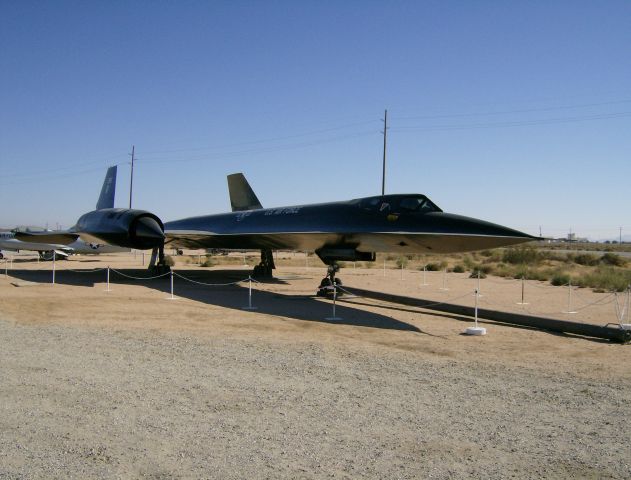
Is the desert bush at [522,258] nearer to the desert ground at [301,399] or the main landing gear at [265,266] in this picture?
the main landing gear at [265,266]

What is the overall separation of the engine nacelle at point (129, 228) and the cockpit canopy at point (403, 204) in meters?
7.29

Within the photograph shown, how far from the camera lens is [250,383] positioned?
6.60 metres

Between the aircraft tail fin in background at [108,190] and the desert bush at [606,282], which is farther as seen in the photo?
the aircraft tail fin in background at [108,190]

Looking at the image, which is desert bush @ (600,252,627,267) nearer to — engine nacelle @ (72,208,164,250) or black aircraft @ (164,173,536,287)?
black aircraft @ (164,173,536,287)

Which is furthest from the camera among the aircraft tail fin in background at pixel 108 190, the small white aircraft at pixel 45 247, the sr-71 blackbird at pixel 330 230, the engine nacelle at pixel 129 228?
the small white aircraft at pixel 45 247

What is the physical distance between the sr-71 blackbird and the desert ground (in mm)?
2081

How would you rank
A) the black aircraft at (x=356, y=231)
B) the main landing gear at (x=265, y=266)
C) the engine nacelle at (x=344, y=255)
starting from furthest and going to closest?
1. the main landing gear at (x=265, y=266)
2. the engine nacelle at (x=344, y=255)
3. the black aircraft at (x=356, y=231)

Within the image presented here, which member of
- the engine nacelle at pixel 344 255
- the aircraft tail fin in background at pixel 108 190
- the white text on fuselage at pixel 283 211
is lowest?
the engine nacelle at pixel 344 255

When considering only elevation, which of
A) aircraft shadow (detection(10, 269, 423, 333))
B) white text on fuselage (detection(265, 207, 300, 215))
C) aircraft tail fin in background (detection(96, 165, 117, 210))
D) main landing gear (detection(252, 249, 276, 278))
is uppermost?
aircraft tail fin in background (detection(96, 165, 117, 210))

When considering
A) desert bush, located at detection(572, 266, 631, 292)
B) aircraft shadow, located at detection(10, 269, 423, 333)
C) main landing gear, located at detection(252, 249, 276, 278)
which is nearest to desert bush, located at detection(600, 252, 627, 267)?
desert bush, located at detection(572, 266, 631, 292)

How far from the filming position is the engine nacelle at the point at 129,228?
59.8 feet

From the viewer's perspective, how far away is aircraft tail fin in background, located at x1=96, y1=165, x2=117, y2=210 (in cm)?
2384

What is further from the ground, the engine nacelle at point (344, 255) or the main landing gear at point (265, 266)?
the engine nacelle at point (344, 255)

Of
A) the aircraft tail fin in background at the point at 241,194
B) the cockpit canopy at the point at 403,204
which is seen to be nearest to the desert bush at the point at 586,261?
the aircraft tail fin in background at the point at 241,194
